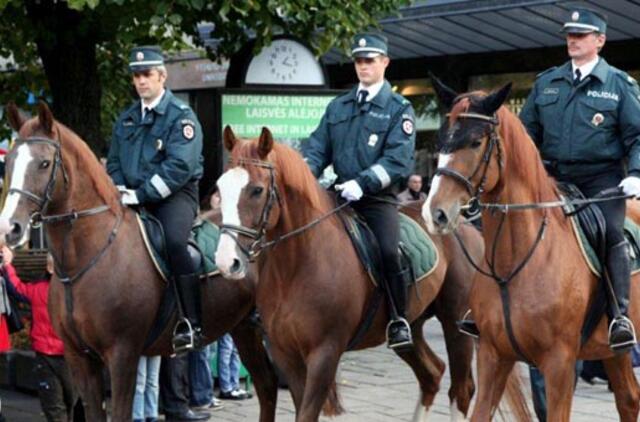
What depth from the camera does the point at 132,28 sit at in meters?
12.7

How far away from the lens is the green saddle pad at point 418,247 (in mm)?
9695

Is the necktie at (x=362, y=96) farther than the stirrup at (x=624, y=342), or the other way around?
the necktie at (x=362, y=96)

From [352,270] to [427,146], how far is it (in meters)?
14.4

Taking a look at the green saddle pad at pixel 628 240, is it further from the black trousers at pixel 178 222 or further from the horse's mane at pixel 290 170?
the black trousers at pixel 178 222

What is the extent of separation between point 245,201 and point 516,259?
166 centimetres

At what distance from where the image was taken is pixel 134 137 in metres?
9.63

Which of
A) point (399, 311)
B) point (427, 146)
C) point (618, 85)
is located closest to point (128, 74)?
point (427, 146)

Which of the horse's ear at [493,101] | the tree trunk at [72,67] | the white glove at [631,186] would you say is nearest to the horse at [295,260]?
the horse's ear at [493,101]

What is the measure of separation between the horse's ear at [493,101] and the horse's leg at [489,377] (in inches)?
54.4

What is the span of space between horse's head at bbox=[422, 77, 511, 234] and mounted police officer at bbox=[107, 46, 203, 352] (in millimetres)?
2513

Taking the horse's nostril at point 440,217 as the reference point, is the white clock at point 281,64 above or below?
above

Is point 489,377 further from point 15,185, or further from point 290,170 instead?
point 15,185

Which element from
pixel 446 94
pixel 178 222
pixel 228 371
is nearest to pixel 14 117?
pixel 178 222

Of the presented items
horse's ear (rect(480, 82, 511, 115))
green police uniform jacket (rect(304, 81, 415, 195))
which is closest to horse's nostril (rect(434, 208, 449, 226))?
horse's ear (rect(480, 82, 511, 115))
